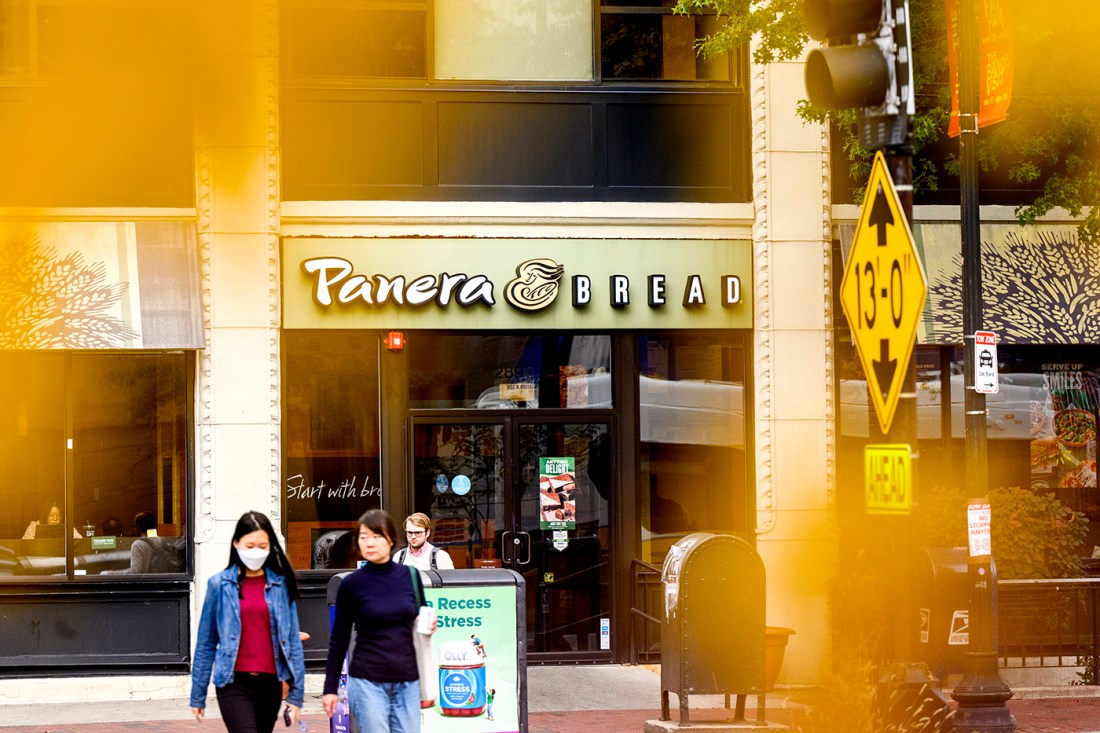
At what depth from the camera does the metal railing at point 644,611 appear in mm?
13258

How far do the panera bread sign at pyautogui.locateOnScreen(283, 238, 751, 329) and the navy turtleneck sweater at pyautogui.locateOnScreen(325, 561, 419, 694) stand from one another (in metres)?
5.91

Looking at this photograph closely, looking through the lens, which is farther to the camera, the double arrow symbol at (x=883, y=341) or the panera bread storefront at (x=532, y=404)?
the panera bread storefront at (x=532, y=404)

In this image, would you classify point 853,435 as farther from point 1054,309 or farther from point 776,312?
point 1054,309

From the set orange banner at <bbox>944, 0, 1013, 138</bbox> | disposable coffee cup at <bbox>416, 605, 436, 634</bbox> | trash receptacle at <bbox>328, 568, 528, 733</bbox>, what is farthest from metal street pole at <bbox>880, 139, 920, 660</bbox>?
orange banner at <bbox>944, 0, 1013, 138</bbox>

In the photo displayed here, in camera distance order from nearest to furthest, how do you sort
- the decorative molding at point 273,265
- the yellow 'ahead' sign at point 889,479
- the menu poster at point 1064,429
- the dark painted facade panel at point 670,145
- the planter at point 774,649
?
the yellow 'ahead' sign at point 889,479 < the planter at point 774,649 < the decorative molding at point 273,265 < the dark painted facade panel at point 670,145 < the menu poster at point 1064,429

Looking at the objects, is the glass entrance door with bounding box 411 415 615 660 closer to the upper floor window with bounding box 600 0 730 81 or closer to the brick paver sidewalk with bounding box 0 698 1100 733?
the brick paver sidewalk with bounding box 0 698 1100 733

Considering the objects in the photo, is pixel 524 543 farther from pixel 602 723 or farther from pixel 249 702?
pixel 249 702

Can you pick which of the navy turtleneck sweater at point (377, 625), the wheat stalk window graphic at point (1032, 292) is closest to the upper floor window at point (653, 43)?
the wheat stalk window graphic at point (1032, 292)

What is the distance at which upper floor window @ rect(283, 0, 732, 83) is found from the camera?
1330 centimetres

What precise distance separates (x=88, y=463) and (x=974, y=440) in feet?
25.8

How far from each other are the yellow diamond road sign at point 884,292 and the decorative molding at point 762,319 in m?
6.92

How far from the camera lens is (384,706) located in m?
7.19

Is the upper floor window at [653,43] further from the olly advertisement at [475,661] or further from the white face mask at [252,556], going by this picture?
the white face mask at [252,556]

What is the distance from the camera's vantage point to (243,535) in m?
7.32
